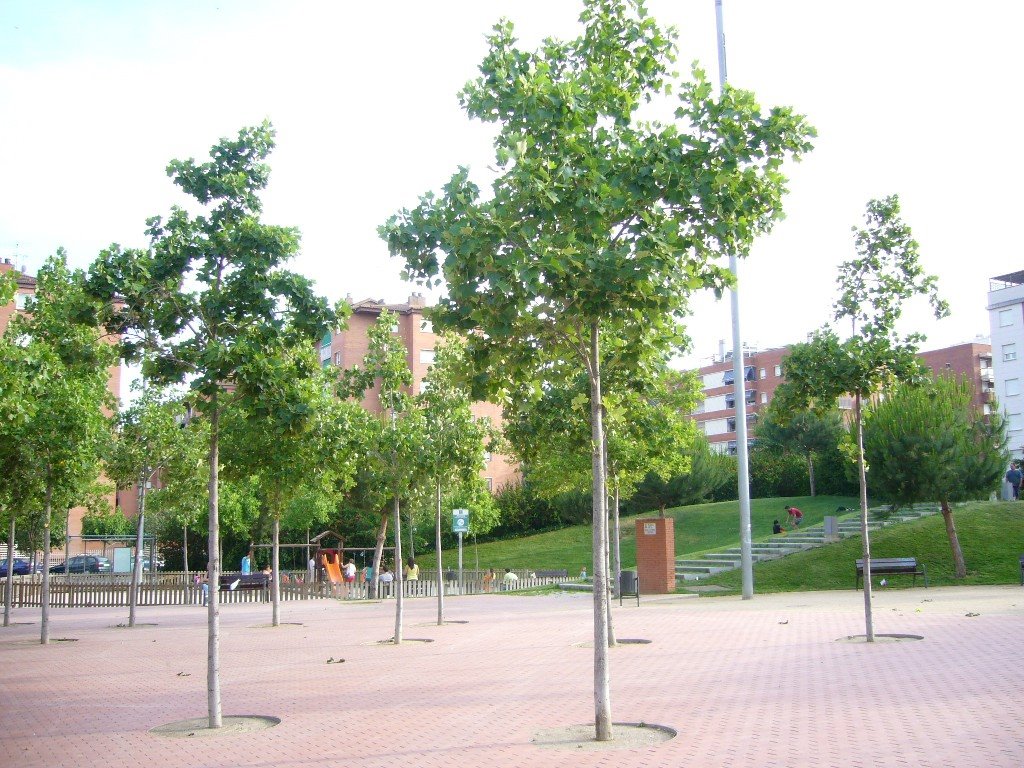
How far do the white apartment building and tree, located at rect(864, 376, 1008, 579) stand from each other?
51488 millimetres

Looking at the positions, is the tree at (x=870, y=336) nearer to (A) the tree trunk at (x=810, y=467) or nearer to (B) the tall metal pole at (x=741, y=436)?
(B) the tall metal pole at (x=741, y=436)

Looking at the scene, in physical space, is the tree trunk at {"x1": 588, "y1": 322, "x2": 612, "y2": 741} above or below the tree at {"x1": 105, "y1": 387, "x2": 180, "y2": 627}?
below

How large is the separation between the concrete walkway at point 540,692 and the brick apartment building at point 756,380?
64.2m

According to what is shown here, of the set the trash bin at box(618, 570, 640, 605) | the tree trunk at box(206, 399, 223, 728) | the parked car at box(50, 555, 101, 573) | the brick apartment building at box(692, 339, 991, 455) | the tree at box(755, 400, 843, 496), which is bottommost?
the parked car at box(50, 555, 101, 573)

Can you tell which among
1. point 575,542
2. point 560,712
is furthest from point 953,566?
point 575,542

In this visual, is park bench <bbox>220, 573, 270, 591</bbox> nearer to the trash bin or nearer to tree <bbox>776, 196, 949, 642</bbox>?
the trash bin

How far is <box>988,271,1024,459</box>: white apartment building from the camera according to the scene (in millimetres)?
77250

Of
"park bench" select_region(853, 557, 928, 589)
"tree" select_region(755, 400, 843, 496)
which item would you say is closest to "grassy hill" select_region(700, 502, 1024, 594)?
"park bench" select_region(853, 557, 928, 589)

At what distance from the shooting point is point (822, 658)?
42.8 ft

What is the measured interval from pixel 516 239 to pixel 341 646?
11523 mm

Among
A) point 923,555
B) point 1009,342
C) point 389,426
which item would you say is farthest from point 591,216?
point 1009,342

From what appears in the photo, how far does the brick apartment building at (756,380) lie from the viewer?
84.6 metres

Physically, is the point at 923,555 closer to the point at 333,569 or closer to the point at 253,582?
the point at 253,582

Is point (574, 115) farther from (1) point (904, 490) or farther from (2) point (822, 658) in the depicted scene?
(1) point (904, 490)
